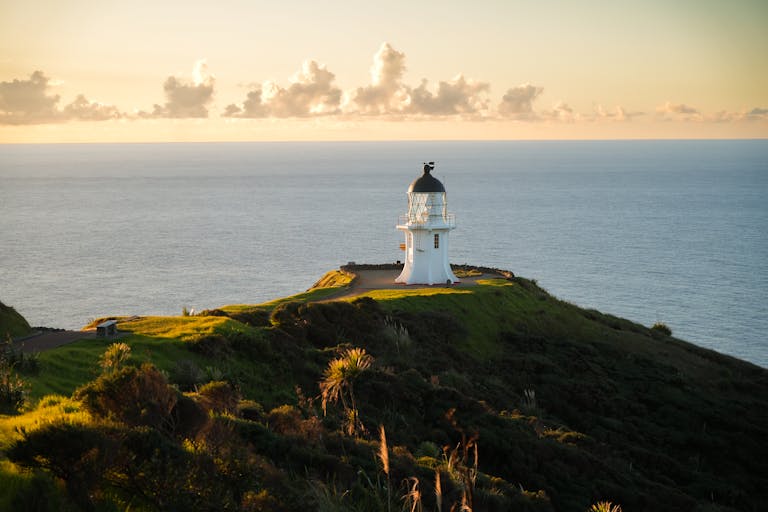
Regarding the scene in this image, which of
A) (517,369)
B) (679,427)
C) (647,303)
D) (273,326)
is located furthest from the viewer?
(647,303)

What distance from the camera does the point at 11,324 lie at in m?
28.0

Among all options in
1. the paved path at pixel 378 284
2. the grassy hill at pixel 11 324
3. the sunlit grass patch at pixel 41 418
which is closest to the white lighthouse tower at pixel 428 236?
the paved path at pixel 378 284

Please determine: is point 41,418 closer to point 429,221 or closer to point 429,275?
point 429,275

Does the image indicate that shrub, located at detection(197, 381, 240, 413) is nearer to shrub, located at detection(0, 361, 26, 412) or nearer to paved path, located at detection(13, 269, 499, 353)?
shrub, located at detection(0, 361, 26, 412)

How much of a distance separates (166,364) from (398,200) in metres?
171

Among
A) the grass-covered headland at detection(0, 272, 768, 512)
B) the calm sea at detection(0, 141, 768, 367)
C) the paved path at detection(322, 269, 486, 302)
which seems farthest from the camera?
the calm sea at detection(0, 141, 768, 367)

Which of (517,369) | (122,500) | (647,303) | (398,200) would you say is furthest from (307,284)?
(398,200)

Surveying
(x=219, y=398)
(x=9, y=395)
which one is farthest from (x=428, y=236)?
(x=9, y=395)

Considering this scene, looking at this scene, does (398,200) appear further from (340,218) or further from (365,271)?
(365,271)

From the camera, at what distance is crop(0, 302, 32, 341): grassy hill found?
90.1 feet

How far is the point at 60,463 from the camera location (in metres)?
11.2

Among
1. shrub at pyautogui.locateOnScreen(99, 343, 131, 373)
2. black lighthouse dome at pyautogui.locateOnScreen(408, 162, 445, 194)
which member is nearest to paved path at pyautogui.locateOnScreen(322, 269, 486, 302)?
black lighthouse dome at pyautogui.locateOnScreen(408, 162, 445, 194)

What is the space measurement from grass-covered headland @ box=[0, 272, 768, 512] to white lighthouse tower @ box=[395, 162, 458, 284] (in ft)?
13.1

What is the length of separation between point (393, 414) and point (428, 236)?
28.9 m
